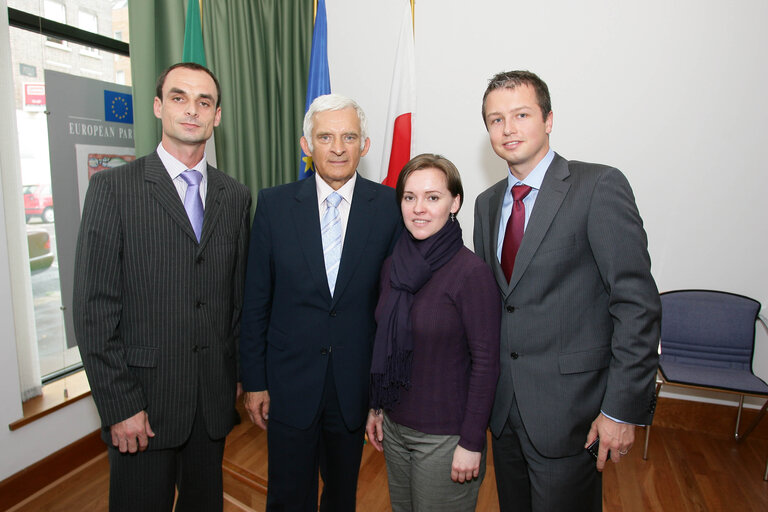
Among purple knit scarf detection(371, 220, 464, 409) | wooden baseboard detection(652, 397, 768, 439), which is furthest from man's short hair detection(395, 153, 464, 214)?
wooden baseboard detection(652, 397, 768, 439)

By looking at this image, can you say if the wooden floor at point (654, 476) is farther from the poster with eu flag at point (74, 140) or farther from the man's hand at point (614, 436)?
the man's hand at point (614, 436)

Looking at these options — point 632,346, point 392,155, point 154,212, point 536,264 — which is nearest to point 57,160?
point 154,212

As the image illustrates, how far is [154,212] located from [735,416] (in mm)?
3947

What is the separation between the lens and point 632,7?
3041mm

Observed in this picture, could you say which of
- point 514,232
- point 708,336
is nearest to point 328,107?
point 514,232

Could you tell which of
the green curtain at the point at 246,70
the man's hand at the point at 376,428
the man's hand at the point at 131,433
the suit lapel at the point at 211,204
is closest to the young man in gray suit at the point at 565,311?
the man's hand at the point at 376,428

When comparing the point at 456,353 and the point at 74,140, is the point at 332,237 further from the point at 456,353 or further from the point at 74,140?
the point at 74,140

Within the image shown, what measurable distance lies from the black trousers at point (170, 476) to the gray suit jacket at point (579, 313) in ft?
3.79

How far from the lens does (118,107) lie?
277 centimetres

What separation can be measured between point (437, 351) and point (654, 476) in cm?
225

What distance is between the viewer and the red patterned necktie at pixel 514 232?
151 cm

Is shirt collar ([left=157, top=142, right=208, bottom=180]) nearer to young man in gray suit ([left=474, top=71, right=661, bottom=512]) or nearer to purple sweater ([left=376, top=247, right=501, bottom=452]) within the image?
purple sweater ([left=376, top=247, right=501, bottom=452])

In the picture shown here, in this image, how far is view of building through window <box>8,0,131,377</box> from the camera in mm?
2432

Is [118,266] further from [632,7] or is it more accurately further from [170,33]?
[632,7]
